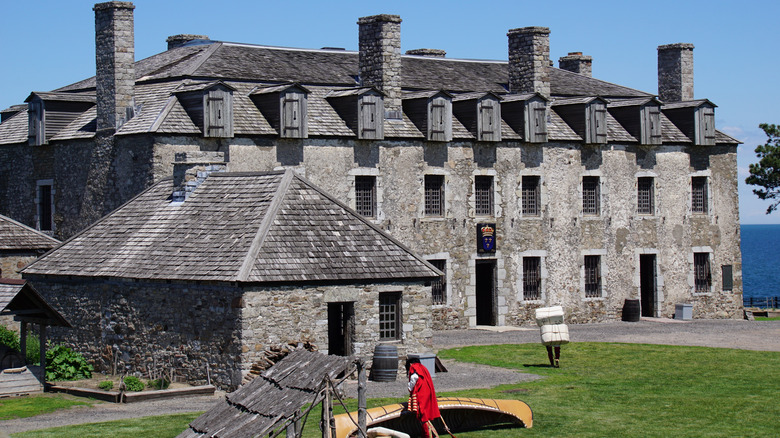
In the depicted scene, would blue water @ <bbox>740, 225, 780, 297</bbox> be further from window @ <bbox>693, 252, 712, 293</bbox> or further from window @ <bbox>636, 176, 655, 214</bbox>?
window @ <bbox>636, 176, 655, 214</bbox>

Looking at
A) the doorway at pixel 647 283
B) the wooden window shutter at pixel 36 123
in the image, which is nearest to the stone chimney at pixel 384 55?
the wooden window shutter at pixel 36 123

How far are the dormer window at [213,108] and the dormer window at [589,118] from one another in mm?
13069

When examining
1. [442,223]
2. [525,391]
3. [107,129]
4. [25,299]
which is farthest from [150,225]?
[442,223]

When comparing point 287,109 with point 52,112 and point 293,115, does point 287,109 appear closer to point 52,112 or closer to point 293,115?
point 293,115

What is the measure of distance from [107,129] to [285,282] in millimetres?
12148

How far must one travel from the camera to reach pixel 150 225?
28.0 metres

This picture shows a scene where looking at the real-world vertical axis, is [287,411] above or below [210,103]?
below

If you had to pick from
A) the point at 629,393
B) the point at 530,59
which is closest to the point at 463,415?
the point at 629,393

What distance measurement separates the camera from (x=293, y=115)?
34.2m

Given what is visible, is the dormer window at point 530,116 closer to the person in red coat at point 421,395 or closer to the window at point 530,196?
the window at point 530,196

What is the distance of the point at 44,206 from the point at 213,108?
318 inches

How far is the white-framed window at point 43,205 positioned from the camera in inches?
1468

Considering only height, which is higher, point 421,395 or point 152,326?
point 152,326

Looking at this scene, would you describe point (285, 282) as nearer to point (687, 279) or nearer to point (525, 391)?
point (525, 391)
